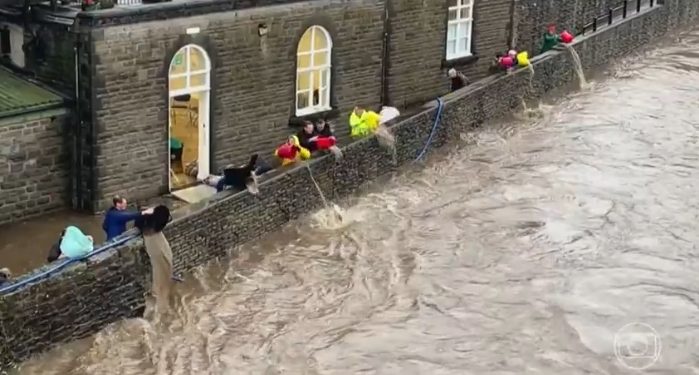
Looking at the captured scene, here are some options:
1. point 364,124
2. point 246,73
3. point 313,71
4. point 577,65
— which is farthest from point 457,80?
point 246,73

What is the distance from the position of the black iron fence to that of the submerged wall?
6176mm

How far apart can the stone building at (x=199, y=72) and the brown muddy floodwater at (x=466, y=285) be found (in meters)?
2.32

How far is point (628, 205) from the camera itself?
21.5 metres

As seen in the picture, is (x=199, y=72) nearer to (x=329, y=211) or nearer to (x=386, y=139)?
(x=329, y=211)

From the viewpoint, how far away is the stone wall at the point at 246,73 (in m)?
18.5

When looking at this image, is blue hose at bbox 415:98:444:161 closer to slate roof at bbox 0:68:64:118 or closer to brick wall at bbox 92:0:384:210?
brick wall at bbox 92:0:384:210

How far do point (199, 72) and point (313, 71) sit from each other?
3.17 metres

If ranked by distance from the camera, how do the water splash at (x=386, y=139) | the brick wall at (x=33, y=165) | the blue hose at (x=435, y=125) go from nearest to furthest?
the brick wall at (x=33, y=165) → the water splash at (x=386, y=139) → the blue hose at (x=435, y=125)

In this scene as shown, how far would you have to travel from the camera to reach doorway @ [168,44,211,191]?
64.2 ft

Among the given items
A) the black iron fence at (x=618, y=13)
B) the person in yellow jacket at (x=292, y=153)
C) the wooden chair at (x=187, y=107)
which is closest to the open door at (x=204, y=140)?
the wooden chair at (x=187, y=107)

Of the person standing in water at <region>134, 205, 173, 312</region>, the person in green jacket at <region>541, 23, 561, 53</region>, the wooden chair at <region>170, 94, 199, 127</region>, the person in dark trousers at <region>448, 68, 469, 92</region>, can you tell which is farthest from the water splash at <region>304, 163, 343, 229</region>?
the person in green jacket at <region>541, 23, 561, 53</region>

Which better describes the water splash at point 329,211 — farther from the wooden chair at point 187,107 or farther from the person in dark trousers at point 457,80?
the person in dark trousers at point 457,80

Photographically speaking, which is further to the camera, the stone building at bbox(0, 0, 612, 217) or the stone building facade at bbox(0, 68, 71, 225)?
the stone building at bbox(0, 0, 612, 217)

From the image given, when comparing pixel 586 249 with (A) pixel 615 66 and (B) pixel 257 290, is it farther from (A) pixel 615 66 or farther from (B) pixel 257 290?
(A) pixel 615 66
